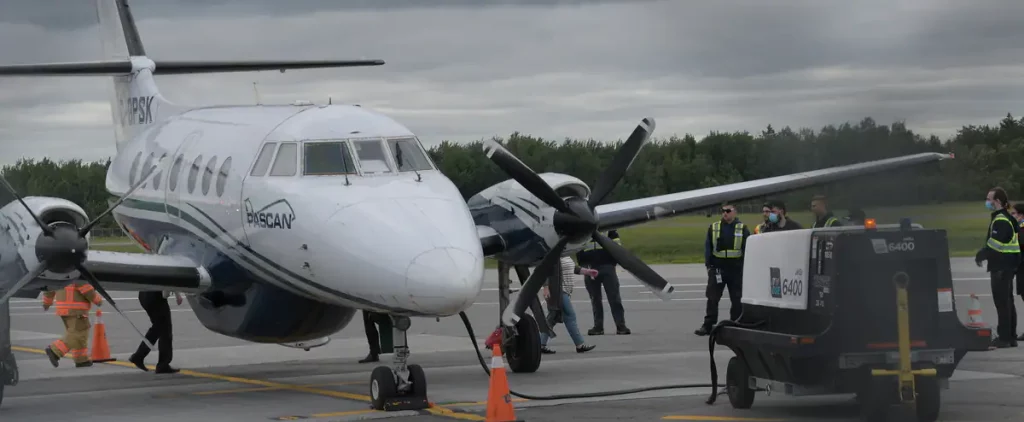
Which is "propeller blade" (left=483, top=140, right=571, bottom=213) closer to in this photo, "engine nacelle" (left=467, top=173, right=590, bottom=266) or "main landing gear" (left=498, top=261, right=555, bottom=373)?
"engine nacelle" (left=467, top=173, right=590, bottom=266)

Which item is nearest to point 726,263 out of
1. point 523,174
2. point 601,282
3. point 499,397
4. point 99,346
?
point 601,282

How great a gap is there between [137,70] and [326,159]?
320 inches

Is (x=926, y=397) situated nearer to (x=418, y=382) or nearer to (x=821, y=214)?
(x=821, y=214)

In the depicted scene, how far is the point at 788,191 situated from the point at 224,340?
9.82 meters

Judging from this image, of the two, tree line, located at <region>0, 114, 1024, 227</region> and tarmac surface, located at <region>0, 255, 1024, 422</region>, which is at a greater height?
tree line, located at <region>0, 114, 1024, 227</region>

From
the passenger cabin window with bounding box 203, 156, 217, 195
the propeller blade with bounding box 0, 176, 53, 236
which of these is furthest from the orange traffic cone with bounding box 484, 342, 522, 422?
the passenger cabin window with bounding box 203, 156, 217, 195

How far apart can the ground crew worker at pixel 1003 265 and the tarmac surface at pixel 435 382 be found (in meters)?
0.50

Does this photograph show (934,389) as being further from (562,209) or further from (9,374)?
(9,374)

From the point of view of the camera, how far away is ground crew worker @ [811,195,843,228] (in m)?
13.4

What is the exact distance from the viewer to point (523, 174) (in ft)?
51.2

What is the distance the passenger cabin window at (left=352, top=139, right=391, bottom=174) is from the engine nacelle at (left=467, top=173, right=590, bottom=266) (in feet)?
8.24

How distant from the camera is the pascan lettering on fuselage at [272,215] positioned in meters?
13.8

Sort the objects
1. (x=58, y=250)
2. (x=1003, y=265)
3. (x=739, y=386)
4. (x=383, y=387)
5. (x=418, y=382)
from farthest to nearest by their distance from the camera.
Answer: (x=1003, y=265) → (x=58, y=250) → (x=418, y=382) → (x=383, y=387) → (x=739, y=386)

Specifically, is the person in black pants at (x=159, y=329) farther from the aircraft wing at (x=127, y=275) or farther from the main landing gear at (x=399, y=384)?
the main landing gear at (x=399, y=384)
